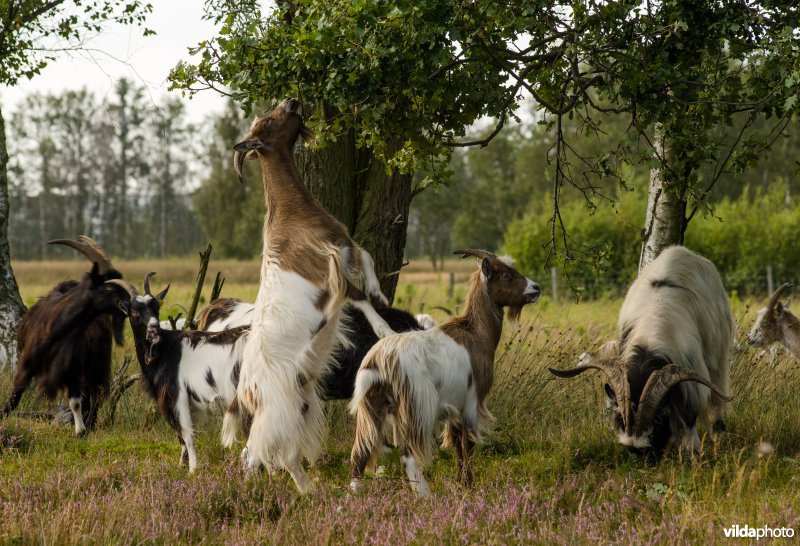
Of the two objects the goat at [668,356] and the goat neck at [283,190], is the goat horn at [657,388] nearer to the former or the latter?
the goat at [668,356]

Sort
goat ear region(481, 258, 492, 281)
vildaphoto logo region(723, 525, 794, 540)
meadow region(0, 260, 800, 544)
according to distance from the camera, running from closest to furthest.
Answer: vildaphoto logo region(723, 525, 794, 540)
meadow region(0, 260, 800, 544)
goat ear region(481, 258, 492, 281)

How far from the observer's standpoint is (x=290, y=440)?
575 cm

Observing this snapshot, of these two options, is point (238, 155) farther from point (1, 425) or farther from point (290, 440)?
point (1, 425)

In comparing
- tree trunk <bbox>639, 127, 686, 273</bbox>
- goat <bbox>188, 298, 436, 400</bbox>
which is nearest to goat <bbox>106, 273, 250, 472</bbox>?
goat <bbox>188, 298, 436, 400</bbox>

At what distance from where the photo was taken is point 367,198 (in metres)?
8.55

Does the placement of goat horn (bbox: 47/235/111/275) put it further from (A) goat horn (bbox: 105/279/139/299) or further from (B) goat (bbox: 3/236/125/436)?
(A) goat horn (bbox: 105/279/139/299)

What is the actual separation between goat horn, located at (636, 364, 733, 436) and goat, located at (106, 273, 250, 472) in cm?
317

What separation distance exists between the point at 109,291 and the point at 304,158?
240 cm

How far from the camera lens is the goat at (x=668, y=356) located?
589 cm

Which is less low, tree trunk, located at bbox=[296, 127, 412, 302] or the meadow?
tree trunk, located at bbox=[296, 127, 412, 302]

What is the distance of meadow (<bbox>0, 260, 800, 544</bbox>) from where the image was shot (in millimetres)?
4684

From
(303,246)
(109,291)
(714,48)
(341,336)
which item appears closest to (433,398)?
(341,336)

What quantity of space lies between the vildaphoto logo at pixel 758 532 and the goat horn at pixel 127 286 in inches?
207

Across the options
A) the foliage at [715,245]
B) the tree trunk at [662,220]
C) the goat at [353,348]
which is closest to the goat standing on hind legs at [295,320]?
the goat at [353,348]
